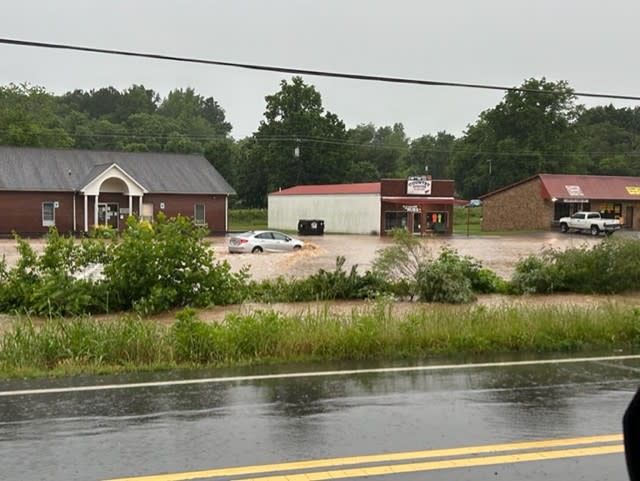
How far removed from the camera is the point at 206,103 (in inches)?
7702

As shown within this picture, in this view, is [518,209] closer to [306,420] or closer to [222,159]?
[222,159]

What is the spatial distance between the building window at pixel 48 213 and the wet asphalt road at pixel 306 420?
47.7 m

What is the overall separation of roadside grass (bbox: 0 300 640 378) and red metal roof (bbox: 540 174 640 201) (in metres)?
59.9

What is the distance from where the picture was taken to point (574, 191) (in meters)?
70.2

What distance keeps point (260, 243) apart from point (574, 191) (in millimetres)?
42516

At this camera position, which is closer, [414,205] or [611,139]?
[414,205]

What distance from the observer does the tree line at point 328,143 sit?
90625mm

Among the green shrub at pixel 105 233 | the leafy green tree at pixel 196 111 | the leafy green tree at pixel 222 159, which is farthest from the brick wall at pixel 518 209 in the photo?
the leafy green tree at pixel 196 111

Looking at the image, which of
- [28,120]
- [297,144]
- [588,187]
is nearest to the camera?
[588,187]

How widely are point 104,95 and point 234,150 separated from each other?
81350mm

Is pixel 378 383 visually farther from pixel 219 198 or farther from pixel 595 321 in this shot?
pixel 219 198

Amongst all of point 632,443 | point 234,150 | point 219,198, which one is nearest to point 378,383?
point 632,443

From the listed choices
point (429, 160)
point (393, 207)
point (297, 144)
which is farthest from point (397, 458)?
point (429, 160)

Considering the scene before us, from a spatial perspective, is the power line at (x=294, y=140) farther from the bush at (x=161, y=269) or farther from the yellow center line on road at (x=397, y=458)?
the yellow center line on road at (x=397, y=458)
